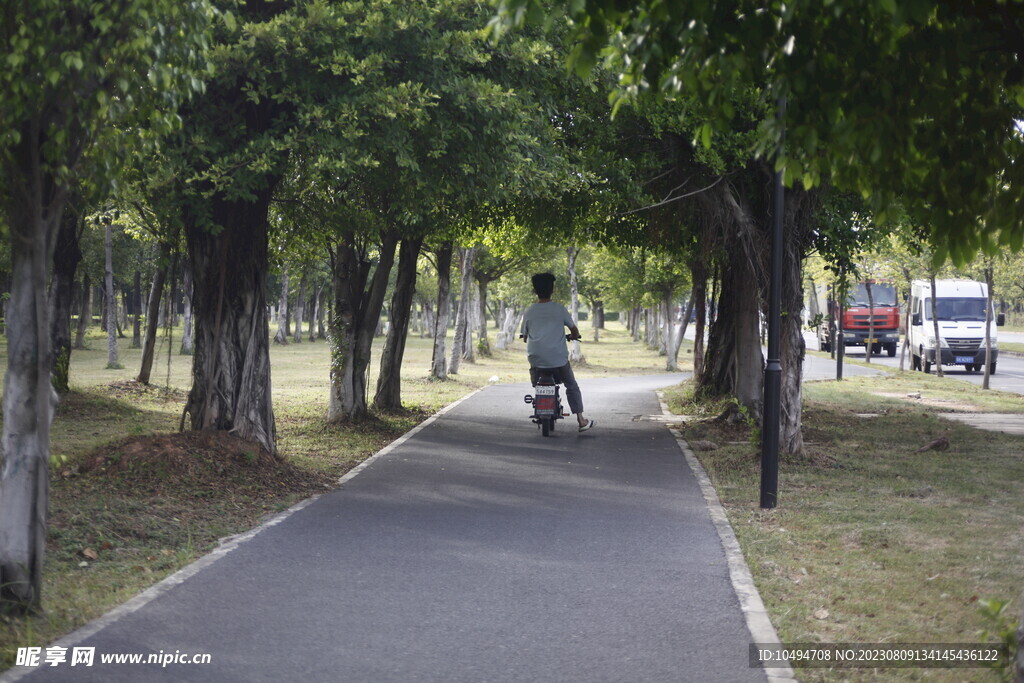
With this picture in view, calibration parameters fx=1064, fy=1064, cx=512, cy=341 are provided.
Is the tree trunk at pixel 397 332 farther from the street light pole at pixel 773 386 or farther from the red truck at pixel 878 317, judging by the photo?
the red truck at pixel 878 317

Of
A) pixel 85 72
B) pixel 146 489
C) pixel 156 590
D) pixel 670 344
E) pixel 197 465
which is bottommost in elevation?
pixel 156 590

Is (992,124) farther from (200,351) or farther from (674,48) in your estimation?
(200,351)

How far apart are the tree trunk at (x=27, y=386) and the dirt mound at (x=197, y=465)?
3.39 metres

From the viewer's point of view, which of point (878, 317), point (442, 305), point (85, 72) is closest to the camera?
point (85, 72)

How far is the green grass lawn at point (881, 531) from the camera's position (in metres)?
5.66

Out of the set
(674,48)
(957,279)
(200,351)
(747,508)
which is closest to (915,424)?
(747,508)

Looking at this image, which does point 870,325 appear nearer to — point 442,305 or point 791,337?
point 442,305

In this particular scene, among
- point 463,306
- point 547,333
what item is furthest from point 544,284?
point 463,306

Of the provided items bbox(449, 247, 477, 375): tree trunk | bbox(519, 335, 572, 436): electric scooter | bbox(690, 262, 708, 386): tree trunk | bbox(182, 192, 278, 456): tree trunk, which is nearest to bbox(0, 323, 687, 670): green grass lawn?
bbox(182, 192, 278, 456): tree trunk

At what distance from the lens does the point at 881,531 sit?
807cm

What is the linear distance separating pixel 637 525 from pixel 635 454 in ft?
15.1

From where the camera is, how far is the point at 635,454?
12.9 m

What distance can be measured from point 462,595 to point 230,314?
580 cm

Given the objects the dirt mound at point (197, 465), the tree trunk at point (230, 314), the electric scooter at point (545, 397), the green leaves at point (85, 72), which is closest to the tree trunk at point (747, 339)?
the electric scooter at point (545, 397)
